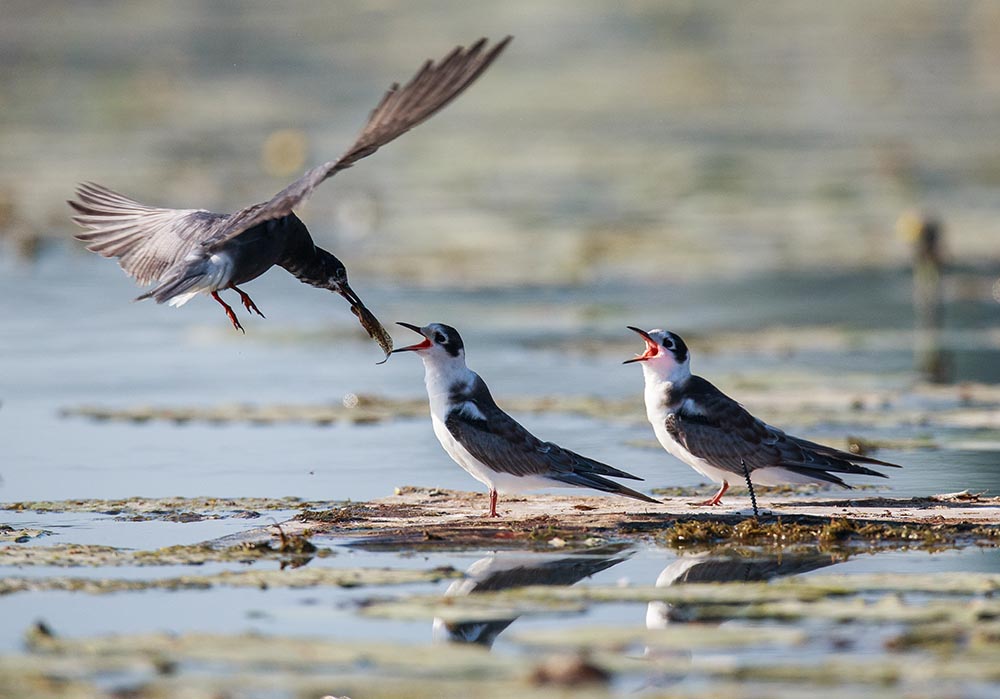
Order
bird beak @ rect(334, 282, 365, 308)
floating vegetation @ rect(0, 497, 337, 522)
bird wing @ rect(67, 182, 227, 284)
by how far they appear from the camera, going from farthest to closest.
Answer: bird beak @ rect(334, 282, 365, 308), bird wing @ rect(67, 182, 227, 284), floating vegetation @ rect(0, 497, 337, 522)

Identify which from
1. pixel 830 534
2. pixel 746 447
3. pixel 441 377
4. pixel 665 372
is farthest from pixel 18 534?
pixel 830 534

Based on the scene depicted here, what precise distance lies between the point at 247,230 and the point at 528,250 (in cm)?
1217

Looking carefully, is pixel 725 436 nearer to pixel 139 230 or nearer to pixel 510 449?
pixel 510 449

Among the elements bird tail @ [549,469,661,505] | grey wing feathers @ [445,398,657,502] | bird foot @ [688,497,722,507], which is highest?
grey wing feathers @ [445,398,657,502]

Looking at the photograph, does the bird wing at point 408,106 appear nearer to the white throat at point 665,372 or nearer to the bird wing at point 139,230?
the bird wing at point 139,230

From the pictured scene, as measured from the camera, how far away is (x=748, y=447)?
1011cm

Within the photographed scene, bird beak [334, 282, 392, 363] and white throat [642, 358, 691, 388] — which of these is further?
bird beak [334, 282, 392, 363]

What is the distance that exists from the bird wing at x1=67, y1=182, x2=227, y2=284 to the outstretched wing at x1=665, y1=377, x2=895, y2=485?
287cm

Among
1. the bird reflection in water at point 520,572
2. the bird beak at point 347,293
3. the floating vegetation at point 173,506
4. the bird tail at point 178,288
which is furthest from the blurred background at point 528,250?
the bird reflection in water at point 520,572

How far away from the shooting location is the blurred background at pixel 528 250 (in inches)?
503

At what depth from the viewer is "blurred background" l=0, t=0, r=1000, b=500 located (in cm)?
1278

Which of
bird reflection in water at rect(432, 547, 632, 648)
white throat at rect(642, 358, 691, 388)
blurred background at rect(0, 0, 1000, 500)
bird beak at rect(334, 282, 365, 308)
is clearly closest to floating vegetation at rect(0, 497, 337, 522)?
blurred background at rect(0, 0, 1000, 500)

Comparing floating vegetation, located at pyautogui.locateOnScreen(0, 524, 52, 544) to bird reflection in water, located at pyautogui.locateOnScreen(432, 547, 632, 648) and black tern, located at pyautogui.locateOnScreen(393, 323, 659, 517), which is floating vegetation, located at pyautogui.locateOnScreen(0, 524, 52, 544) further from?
bird reflection in water, located at pyautogui.locateOnScreen(432, 547, 632, 648)

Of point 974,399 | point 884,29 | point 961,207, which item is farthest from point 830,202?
point 884,29
